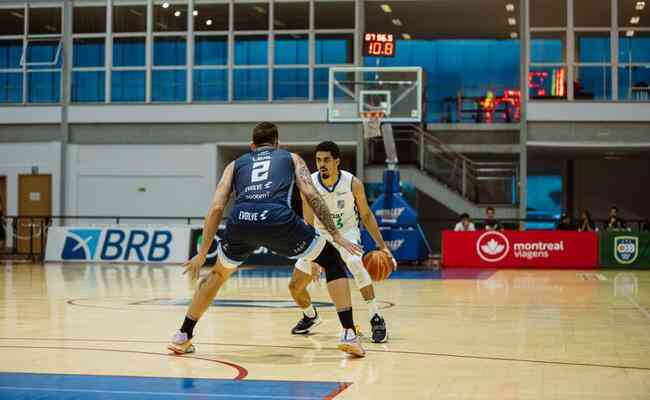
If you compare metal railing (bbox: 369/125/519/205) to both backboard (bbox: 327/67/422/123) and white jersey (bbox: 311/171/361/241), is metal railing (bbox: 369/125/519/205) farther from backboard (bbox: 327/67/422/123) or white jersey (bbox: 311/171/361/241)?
white jersey (bbox: 311/171/361/241)

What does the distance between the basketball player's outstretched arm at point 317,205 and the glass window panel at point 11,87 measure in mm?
25091

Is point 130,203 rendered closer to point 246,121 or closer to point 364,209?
point 246,121

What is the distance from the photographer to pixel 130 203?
3038 centimetres

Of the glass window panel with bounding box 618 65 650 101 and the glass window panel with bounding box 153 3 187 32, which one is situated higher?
the glass window panel with bounding box 153 3 187 32

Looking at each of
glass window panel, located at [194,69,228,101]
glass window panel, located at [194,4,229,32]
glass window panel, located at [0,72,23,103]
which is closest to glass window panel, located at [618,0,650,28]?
glass window panel, located at [194,4,229,32]

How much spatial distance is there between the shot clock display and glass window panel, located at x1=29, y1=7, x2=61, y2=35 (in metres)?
10.1

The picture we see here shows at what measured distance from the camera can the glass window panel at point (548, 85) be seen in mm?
28516

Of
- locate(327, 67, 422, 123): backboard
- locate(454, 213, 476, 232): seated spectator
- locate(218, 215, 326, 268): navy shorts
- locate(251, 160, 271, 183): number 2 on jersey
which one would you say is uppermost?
locate(327, 67, 422, 123): backboard

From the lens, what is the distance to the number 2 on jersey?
314 inches

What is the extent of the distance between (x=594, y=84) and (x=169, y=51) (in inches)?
499

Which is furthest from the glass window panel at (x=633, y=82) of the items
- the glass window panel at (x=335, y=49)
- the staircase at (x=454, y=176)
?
the glass window panel at (x=335, y=49)

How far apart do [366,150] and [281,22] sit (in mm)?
5273

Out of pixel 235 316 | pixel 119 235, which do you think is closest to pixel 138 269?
pixel 119 235

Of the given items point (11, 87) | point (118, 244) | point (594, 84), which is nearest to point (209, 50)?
point (11, 87)
